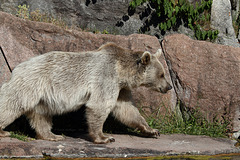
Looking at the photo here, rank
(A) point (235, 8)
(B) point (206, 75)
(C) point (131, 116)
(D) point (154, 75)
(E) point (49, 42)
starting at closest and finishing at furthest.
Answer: (D) point (154, 75) → (C) point (131, 116) → (E) point (49, 42) → (B) point (206, 75) → (A) point (235, 8)

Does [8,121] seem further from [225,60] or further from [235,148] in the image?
[225,60]

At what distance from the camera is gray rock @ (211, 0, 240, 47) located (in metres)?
10.6

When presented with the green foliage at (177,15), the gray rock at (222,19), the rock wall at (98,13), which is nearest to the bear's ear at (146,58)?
the rock wall at (98,13)

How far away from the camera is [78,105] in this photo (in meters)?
6.46

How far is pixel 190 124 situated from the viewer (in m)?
7.53

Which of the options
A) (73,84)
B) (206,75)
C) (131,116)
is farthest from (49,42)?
(206,75)

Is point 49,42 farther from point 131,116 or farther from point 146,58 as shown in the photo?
point 131,116

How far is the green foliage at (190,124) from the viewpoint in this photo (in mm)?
7395

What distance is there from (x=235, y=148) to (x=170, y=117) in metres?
1.72

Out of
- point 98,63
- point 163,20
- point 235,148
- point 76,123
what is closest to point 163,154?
point 235,148

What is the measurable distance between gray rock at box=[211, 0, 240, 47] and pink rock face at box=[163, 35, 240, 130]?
293 centimetres

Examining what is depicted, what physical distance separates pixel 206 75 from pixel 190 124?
3.70 feet

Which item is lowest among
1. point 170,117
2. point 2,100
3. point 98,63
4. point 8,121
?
point 170,117

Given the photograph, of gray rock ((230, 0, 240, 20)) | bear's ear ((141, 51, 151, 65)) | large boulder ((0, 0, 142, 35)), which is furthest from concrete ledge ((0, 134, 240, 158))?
gray rock ((230, 0, 240, 20))
